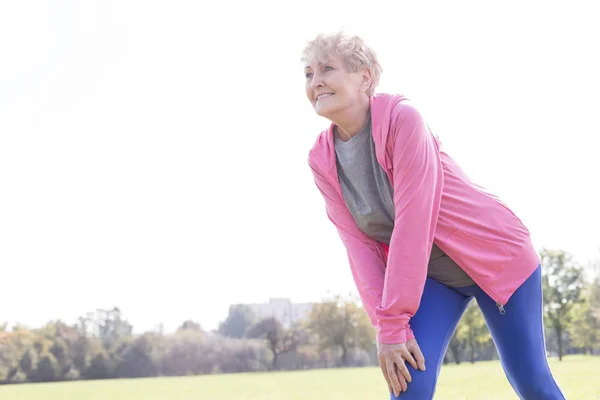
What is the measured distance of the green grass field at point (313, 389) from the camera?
15.8 m

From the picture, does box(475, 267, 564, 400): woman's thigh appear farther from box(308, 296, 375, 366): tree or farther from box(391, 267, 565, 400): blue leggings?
box(308, 296, 375, 366): tree

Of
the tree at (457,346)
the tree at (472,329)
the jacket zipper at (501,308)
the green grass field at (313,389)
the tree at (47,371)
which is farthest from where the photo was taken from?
the tree at (457,346)

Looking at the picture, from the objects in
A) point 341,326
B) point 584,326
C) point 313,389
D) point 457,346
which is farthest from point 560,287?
point 313,389

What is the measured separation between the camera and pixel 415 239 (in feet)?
8.86

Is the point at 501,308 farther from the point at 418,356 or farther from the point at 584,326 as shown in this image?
the point at 584,326

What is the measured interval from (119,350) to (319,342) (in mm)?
14473

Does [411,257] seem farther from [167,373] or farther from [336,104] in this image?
[167,373]

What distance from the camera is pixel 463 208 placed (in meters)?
2.86

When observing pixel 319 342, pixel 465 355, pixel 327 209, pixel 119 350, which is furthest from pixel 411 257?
pixel 465 355

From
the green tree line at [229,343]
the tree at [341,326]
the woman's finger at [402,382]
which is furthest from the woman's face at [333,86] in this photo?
the tree at [341,326]

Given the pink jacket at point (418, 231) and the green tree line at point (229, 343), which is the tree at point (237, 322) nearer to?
the green tree line at point (229, 343)

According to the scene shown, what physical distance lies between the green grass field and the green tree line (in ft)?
5.13

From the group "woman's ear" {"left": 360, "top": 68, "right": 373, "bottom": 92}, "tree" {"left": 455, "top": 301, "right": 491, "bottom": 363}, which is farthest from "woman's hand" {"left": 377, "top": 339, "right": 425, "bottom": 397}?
"tree" {"left": 455, "top": 301, "right": 491, "bottom": 363}

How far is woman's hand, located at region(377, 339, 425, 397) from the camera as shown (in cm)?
262
